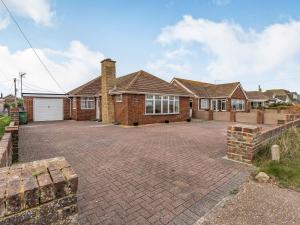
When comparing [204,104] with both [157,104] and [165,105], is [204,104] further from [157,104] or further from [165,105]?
[157,104]

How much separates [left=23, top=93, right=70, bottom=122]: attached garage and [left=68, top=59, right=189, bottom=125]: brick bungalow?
1436mm

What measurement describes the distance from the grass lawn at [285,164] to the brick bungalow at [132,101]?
10128mm

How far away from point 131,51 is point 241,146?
49.6 feet

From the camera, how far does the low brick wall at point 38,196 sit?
48.9 inches

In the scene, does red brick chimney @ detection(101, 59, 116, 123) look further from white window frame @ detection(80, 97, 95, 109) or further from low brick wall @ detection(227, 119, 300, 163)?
low brick wall @ detection(227, 119, 300, 163)

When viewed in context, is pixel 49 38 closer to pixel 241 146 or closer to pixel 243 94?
pixel 241 146

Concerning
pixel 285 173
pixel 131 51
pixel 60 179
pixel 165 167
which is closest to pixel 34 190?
pixel 60 179

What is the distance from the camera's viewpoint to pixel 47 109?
65.5 ft

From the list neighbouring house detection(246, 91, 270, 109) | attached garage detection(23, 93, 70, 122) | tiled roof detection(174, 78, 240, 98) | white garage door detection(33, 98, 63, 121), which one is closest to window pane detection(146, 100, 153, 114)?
attached garage detection(23, 93, 70, 122)

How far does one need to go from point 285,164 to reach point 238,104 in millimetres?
24559

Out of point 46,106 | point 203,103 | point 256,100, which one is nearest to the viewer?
point 46,106

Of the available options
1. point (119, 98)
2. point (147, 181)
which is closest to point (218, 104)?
point (119, 98)

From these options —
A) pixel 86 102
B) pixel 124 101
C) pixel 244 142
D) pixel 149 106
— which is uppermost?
pixel 86 102

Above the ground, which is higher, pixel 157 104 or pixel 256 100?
pixel 256 100
